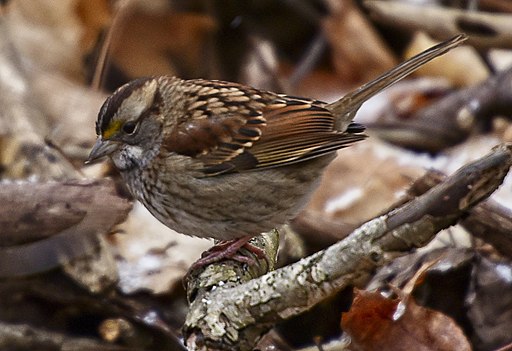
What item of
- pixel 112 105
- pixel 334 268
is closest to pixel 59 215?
pixel 112 105

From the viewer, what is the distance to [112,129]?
3986mm

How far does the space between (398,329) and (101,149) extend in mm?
1287

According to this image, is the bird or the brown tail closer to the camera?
the bird

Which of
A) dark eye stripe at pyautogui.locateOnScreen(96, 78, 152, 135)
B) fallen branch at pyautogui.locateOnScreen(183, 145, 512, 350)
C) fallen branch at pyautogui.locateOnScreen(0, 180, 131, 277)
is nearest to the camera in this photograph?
fallen branch at pyautogui.locateOnScreen(183, 145, 512, 350)

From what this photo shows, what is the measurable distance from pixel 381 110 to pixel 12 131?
2327 mm

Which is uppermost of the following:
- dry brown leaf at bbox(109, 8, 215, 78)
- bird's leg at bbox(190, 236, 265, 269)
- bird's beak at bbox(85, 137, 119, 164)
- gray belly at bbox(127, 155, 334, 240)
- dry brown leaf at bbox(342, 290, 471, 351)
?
bird's beak at bbox(85, 137, 119, 164)

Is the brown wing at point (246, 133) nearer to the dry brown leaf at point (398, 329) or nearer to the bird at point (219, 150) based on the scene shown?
the bird at point (219, 150)

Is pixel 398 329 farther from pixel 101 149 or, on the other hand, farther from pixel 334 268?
pixel 101 149

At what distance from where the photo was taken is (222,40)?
7527 millimetres

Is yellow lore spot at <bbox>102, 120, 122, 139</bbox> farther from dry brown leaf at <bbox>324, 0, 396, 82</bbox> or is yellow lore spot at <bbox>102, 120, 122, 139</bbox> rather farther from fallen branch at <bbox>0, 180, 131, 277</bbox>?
dry brown leaf at <bbox>324, 0, 396, 82</bbox>

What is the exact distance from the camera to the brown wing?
4.01 m

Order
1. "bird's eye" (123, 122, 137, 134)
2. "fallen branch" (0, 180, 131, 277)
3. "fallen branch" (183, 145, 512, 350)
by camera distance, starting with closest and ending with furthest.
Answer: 1. "fallen branch" (183, 145, 512, 350)
2. "bird's eye" (123, 122, 137, 134)
3. "fallen branch" (0, 180, 131, 277)

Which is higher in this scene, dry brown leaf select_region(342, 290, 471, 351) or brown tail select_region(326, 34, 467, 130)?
brown tail select_region(326, 34, 467, 130)

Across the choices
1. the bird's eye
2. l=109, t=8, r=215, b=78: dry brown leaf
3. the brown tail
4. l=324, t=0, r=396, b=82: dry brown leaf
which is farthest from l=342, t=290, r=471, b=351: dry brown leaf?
l=109, t=8, r=215, b=78: dry brown leaf
